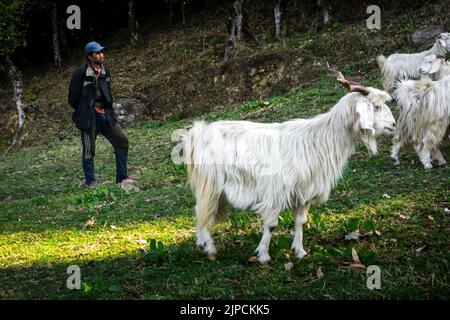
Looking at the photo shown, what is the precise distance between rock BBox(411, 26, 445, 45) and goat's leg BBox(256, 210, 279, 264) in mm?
12766

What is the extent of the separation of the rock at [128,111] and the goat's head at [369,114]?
1263 cm

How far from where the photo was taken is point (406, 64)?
12.8m

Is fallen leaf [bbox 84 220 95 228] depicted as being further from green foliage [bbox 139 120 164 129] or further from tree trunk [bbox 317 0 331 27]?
tree trunk [bbox 317 0 331 27]

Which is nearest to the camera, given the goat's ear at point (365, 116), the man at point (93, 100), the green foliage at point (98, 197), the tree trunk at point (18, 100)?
the goat's ear at point (365, 116)

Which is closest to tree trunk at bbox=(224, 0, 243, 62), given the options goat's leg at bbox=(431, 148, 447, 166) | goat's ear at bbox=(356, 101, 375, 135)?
goat's leg at bbox=(431, 148, 447, 166)

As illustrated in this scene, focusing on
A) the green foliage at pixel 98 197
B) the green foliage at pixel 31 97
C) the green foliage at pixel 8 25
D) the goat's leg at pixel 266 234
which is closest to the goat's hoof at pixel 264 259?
the goat's leg at pixel 266 234

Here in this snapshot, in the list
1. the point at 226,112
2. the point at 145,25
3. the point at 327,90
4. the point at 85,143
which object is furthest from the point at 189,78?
the point at 85,143

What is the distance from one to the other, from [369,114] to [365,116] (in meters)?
0.06

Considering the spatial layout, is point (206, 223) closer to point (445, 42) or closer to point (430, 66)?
point (430, 66)

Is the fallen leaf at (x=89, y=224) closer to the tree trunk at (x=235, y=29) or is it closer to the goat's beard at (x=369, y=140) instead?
the goat's beard at (x=369, y=140)

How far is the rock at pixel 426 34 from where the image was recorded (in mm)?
16234

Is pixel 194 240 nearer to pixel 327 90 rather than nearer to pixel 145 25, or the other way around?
pixel 327 90

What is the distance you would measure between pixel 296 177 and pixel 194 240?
1581 millimetres

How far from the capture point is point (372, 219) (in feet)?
20.4
